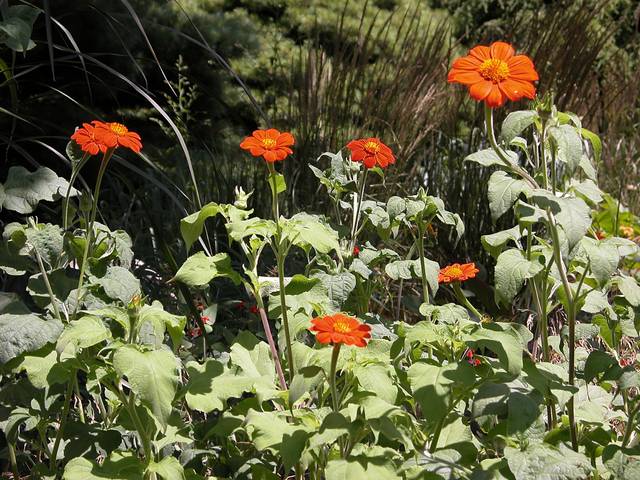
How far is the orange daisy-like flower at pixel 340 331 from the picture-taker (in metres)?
1.35

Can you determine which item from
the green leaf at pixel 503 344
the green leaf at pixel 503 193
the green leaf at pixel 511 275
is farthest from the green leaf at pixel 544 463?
the green leaf at pixel 503 193

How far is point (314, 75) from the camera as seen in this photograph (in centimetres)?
415

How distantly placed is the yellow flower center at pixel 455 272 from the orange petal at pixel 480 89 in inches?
23.9

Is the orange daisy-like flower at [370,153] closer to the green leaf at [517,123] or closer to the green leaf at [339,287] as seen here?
the green leaf at [339,287]

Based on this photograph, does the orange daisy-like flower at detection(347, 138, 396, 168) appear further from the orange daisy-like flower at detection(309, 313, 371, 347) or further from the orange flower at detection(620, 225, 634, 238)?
the orange flower at detection(620, 225, 634, 238)

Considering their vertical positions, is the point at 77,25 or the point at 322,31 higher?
the point at 77,25

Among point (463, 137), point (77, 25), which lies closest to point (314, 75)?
point (463, 137)

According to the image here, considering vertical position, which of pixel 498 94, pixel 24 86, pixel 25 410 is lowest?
pixel 24 86

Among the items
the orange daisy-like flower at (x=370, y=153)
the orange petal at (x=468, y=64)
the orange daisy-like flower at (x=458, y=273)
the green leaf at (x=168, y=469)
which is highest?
the orange petal at (x=468, y=64)

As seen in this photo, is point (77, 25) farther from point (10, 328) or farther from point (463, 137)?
point (10, 328)

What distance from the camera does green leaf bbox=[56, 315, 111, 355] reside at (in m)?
1.46

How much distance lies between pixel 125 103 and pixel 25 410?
10.3 feet

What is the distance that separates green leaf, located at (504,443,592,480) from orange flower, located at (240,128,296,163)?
2.33 feet

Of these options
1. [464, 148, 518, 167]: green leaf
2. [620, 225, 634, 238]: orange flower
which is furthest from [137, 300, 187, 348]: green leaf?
[620, 225, 634, 238]: orange flower
